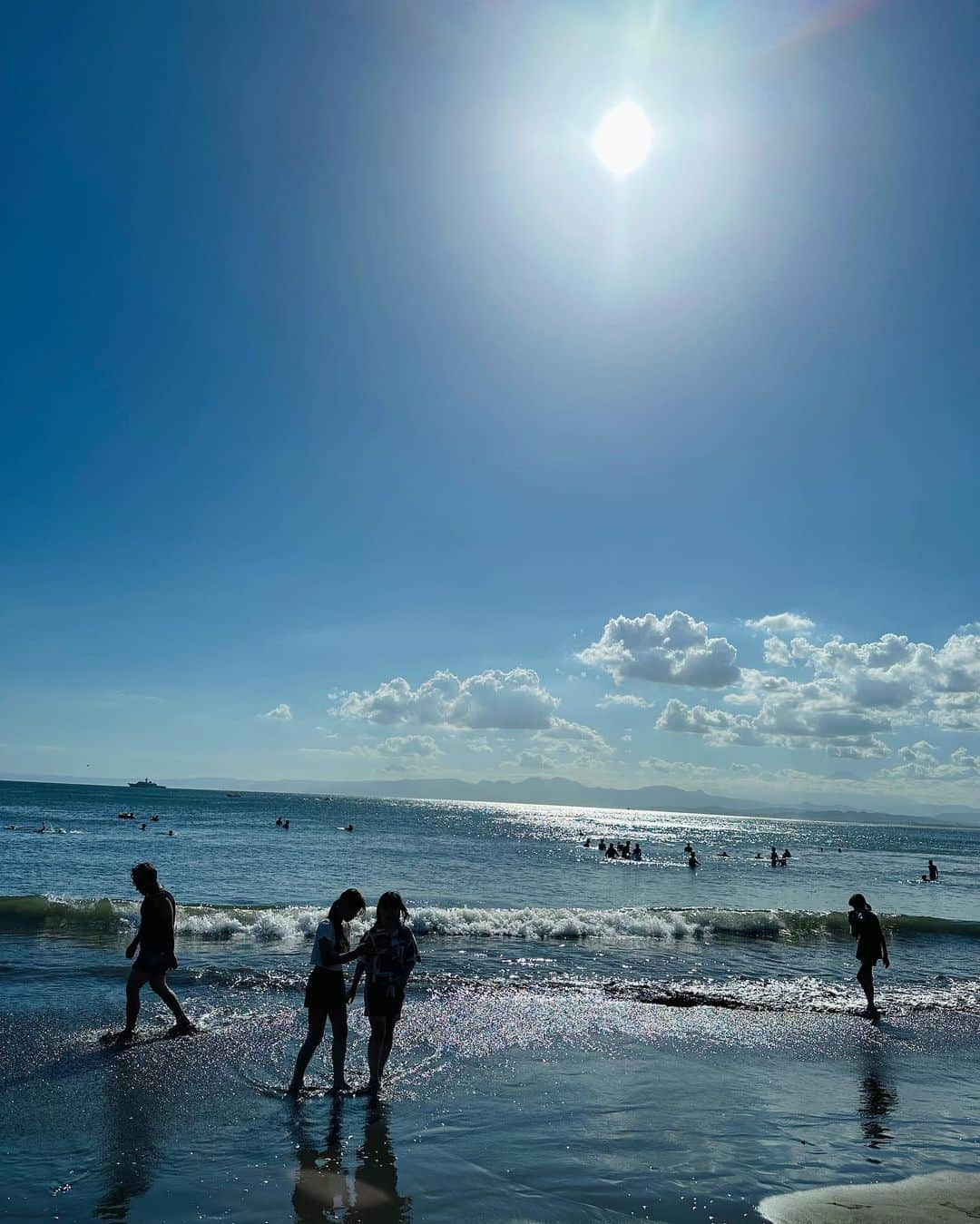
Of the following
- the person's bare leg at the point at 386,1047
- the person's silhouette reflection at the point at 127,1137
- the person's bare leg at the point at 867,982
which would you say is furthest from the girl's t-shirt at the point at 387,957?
the person's bare leg at the point at 867,982

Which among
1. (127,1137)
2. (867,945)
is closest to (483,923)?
(867,945)

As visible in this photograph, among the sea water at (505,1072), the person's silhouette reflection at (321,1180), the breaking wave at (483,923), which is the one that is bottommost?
the breaking wave at (483,923)

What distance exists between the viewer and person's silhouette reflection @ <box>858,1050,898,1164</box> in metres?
7.44

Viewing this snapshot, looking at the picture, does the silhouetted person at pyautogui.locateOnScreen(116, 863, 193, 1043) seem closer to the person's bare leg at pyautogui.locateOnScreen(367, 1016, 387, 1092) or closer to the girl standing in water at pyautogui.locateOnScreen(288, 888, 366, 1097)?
the girl standing in water at pyautogui.locateOnScreen(288, 888, 366, 1097)

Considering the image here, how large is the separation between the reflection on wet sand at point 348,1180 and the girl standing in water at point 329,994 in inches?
28.1

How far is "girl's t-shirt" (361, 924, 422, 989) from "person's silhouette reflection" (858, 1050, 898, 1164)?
4.50m

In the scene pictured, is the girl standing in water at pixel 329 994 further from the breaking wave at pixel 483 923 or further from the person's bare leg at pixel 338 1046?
the breaking wave at pixel 483 923

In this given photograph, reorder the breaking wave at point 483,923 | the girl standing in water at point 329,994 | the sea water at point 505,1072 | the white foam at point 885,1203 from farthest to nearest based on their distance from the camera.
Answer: the breaking wave at point 483,923 → the girl standing in water at point 329,994 → the sea water at point 505,1072 → the white foam at point 885,1203

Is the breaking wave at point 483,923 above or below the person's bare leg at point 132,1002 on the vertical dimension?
below

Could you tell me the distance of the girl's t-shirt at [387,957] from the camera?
770 cm

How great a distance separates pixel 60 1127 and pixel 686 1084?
255 inches

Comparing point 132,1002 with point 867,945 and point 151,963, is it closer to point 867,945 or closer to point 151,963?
point 151,963

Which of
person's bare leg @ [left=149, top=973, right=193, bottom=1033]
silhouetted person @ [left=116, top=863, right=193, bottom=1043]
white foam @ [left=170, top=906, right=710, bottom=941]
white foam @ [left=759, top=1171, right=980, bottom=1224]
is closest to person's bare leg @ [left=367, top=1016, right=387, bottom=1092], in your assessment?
silhouetted person @ [left=116, top=863, right=193, bottom=1043]

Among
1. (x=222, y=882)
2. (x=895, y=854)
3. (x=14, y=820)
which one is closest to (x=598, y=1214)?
(x=222, y=882)
